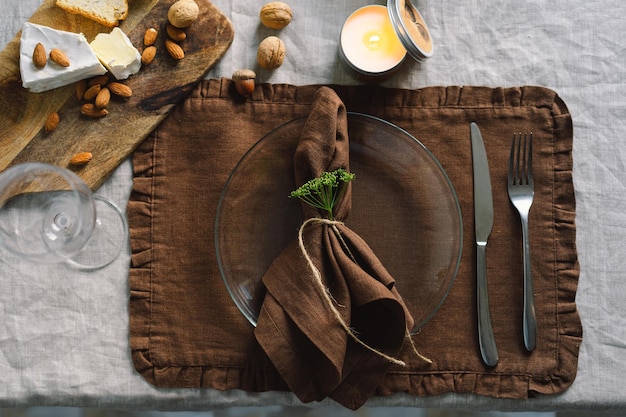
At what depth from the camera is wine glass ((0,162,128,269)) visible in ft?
2.45

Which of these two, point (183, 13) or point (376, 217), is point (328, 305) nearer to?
point (376, 217)

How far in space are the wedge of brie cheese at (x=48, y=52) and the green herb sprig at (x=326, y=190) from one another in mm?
311

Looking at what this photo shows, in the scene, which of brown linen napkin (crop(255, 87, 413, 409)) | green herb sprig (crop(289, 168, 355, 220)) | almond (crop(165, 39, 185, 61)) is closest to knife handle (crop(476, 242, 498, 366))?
A: brown linen napkin (crop(255, 87, 413, 409))

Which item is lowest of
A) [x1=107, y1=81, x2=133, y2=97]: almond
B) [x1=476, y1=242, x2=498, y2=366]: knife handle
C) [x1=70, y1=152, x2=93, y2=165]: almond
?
[x1=476, y1=242, x2=498, y2=366]: knife handle

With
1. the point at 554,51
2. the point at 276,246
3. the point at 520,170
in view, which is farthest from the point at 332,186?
the point at 554,51

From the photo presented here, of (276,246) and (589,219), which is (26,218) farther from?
(589,219)

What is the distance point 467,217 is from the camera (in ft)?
2.64

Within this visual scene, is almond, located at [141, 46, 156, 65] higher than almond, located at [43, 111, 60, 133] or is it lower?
higher

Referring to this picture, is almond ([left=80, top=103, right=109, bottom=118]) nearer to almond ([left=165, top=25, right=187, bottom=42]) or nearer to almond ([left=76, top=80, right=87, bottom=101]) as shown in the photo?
almond ([left=76, top=80, right=87, bottom=101])

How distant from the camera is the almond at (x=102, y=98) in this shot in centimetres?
79

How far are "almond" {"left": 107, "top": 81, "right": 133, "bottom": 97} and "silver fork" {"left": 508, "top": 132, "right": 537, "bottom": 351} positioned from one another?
1.66 feet

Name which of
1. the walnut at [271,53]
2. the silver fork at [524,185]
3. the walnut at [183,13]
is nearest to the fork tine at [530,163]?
the silver fork at [524,185]

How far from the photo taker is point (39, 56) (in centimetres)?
77

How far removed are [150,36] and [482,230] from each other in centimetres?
50
